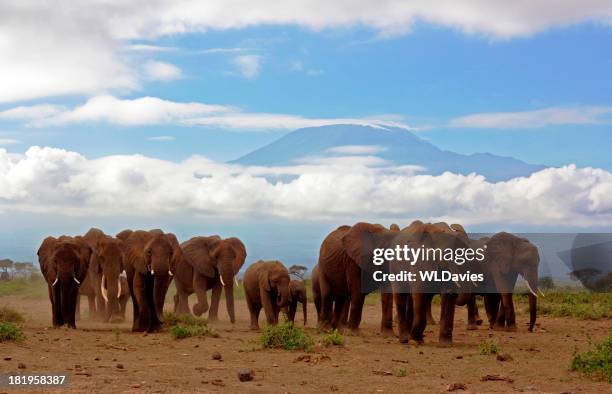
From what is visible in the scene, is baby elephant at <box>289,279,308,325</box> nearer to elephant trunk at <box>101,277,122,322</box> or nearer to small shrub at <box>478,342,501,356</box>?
elephant trunk at <box>101,277,122,322</box>

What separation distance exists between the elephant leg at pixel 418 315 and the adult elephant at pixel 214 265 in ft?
28.7

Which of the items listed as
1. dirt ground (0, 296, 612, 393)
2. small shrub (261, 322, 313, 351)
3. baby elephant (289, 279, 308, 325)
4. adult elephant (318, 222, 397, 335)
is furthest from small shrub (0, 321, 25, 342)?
baby elephant (289, 279, 308, 325)

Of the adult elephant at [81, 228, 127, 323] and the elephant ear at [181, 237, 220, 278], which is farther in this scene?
the elephant ear at [181, 237, 220, 278]

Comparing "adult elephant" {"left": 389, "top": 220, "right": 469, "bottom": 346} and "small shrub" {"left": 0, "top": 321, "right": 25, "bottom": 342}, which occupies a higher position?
"adult elephant" {"left": 389, "top": 220, "right": 469, "bottom": 346}

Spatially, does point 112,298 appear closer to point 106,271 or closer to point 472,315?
point 106,271

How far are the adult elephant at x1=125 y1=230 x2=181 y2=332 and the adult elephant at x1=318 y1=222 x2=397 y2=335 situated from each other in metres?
4.22

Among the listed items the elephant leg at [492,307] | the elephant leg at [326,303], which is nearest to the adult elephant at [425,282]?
the elephant leg at [326,303]

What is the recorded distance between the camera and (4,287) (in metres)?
47.6

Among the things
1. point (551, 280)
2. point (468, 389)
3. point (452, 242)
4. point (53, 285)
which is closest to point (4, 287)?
point (53, 285)

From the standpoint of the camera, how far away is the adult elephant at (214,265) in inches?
1101

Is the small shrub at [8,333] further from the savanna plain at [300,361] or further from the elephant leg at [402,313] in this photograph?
the elephant leg at [402,313]

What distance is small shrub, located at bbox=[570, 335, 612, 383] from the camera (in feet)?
51.1

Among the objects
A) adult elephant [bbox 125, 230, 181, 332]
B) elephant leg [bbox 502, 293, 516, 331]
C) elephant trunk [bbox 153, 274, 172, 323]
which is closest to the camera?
adult elephant [bbox 125, 230, 181, 332]

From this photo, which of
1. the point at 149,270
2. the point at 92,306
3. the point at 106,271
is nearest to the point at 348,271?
the point at 149,270
